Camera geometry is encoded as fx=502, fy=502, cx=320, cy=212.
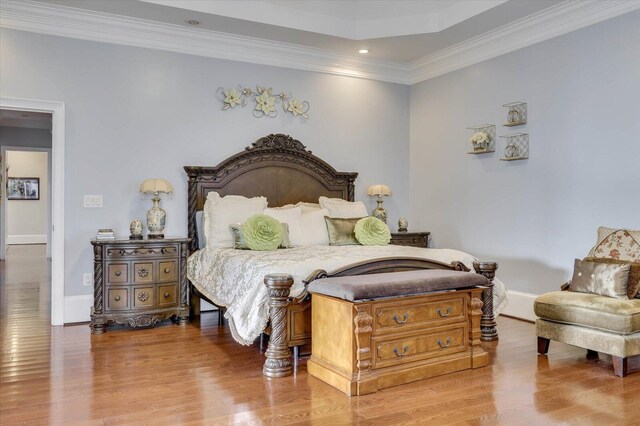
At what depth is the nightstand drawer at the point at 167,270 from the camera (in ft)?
15.7

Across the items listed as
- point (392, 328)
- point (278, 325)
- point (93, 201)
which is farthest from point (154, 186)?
point (392, 328)

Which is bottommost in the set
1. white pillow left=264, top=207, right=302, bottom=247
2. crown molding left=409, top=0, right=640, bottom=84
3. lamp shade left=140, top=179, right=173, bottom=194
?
white pillow left=264, top=207, right=302, bottom=247

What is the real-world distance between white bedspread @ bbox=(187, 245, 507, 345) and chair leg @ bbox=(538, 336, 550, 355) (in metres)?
0.55

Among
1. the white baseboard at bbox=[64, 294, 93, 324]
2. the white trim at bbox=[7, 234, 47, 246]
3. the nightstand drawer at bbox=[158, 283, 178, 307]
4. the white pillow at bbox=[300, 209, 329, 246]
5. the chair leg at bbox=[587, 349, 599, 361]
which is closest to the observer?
the chair leg at bbox=[587, 349, 599, 361]

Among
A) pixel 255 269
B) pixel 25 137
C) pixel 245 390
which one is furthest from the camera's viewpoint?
pixel 25 137

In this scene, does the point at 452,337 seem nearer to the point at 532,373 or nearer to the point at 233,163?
the point at 532,373

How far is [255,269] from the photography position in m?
3.61

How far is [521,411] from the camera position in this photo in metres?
2.75

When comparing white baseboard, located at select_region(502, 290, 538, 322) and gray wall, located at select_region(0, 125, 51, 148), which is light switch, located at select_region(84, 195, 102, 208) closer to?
white baseboard, located at select_region(502, 290, 538, 322)

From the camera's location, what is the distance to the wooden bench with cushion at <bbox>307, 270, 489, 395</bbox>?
2.99m

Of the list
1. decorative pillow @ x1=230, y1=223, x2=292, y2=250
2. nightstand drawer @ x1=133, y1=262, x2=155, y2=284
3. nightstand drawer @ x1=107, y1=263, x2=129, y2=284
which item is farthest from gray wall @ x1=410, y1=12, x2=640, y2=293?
nightstand drawer @ x1=107, y1=263, x2=129, y2=284

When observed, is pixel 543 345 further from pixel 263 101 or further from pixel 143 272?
pixel 263 101

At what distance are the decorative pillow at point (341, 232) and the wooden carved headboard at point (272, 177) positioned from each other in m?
0.82

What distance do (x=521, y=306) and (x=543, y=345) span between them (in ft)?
4.54
